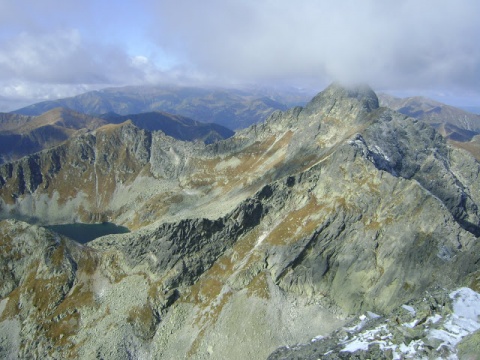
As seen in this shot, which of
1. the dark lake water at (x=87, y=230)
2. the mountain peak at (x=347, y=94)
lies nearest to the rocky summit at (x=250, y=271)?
the mountain peak at (x=347, y=94)

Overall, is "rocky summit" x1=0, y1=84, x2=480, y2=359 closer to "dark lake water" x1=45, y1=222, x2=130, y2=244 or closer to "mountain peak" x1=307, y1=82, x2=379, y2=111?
"mountain peak" x1=307, y1=82, x2=379, y2=111

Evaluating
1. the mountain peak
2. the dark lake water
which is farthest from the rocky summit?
the dark lake water

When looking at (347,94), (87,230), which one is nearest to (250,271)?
(347,94)

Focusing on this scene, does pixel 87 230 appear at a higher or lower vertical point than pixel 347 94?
lower

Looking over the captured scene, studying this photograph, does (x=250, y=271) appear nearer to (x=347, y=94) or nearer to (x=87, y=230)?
(x=347, y=94)

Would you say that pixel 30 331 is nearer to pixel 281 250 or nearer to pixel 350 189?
pixel 281 250

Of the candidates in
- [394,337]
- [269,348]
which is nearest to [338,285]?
[269,348]

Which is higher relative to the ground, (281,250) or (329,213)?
(329,213)

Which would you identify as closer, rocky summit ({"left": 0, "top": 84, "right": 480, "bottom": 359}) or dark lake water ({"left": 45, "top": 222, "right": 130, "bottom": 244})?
rocky summit ({"left": 0, "top": 84, "right": 480, "bottom": 359})
